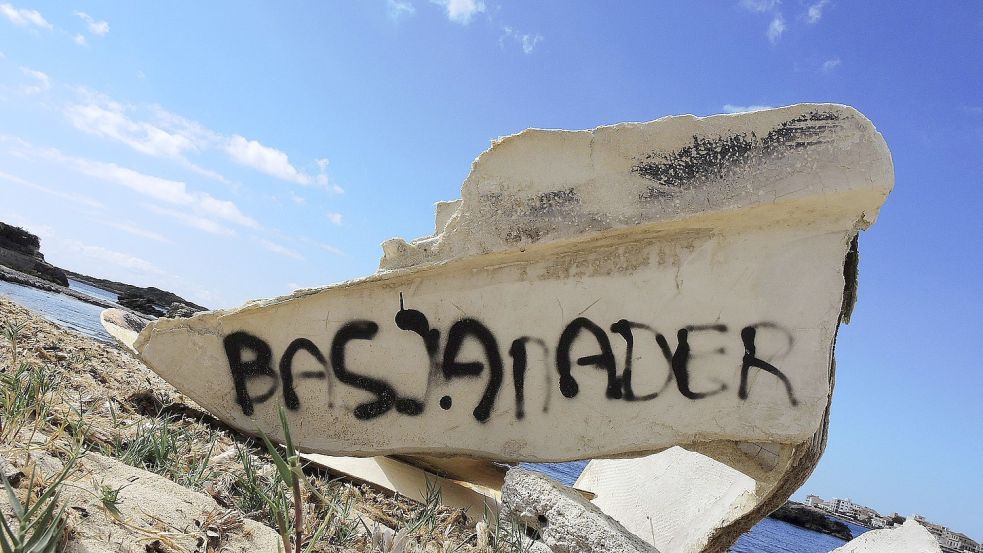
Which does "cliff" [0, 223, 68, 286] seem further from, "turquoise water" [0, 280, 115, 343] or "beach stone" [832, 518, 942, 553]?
"beach stone" [832, 518, 942, 553]

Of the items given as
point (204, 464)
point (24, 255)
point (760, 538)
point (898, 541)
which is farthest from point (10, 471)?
point (760, 538)

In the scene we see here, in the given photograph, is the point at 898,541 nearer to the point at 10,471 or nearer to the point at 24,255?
the point at 10,471

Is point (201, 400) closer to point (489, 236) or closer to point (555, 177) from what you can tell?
A: point (489, 236)

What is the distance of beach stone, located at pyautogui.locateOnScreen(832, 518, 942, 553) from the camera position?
5.85 m

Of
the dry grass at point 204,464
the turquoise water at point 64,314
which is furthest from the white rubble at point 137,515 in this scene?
the turquoise water at point 64,314

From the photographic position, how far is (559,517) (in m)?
3.13

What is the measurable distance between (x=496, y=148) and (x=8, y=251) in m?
38.2

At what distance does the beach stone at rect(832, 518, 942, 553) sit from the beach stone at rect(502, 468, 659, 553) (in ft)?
12.2

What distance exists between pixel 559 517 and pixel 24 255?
40.1m

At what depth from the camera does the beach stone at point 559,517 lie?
2.99 meters

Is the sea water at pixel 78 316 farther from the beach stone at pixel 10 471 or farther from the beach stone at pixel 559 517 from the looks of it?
the beach stone at pixel 10 471

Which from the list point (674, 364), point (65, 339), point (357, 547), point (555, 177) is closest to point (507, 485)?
point (357, 547)

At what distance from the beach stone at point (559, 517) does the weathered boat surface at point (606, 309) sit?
1015mm

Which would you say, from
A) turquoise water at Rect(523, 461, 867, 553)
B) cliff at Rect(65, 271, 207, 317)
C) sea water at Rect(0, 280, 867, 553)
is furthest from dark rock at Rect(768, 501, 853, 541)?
cliff at Rect(65, 271, 207, 317)
